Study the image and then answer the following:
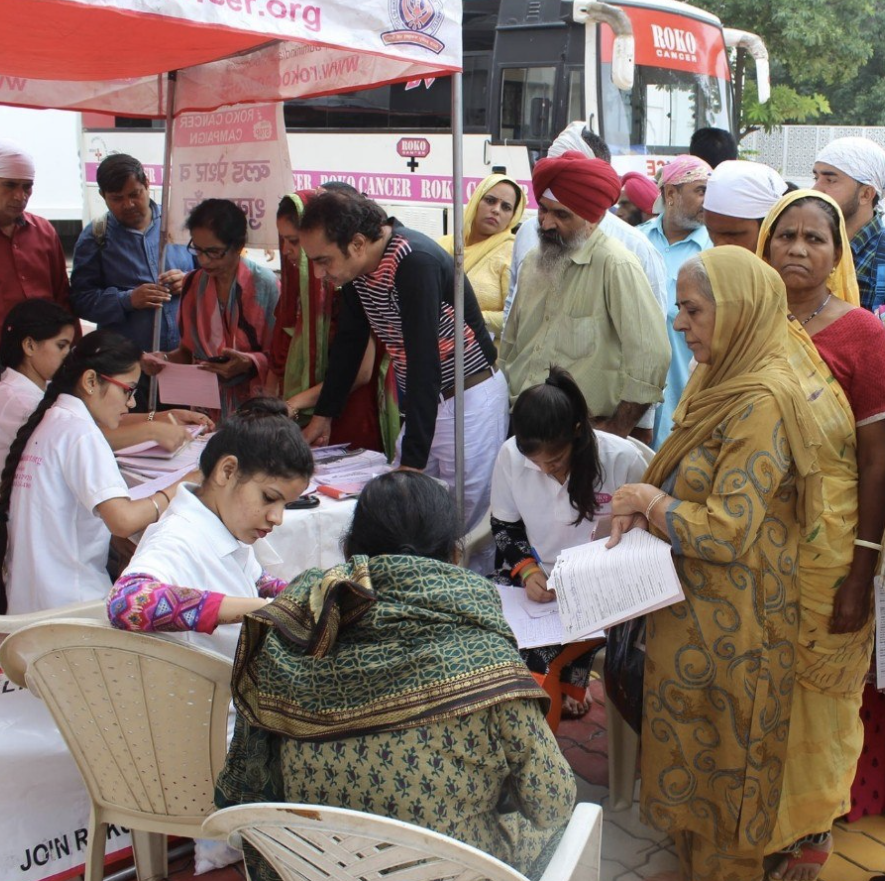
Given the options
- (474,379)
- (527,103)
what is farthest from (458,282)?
(527,103)

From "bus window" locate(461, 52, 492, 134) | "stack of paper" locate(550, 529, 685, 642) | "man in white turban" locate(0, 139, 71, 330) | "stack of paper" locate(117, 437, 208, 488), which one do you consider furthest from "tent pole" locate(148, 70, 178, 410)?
"bus window" locate(461, 52, 492, 134)

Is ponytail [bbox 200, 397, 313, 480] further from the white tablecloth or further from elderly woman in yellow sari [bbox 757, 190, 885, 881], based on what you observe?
elderly woman in yellow sari [bbox 757, 190, 885, 881]

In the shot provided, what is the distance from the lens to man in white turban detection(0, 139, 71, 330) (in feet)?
12.9

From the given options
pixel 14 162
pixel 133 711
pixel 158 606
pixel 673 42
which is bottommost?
pixel 133 711

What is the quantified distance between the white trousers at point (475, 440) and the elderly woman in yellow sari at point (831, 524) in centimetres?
111

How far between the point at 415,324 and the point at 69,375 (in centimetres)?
93

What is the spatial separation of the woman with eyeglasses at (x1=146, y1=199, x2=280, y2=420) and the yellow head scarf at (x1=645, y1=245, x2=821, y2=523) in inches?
74.6

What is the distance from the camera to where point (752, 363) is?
6.99ft

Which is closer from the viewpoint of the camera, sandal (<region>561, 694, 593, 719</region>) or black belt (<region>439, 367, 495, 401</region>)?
black belt (<region>439, 367, 495, 401</region>)

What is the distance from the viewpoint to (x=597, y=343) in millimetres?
3270

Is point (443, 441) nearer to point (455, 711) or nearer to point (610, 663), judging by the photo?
point (610, 663)

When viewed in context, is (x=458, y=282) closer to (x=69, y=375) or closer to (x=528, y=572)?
(x=528, y=572)

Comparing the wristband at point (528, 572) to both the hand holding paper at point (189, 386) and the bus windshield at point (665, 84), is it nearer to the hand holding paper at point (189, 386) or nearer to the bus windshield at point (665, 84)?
the hand holding paper at point (189, 386)

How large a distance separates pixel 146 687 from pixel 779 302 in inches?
58.4
